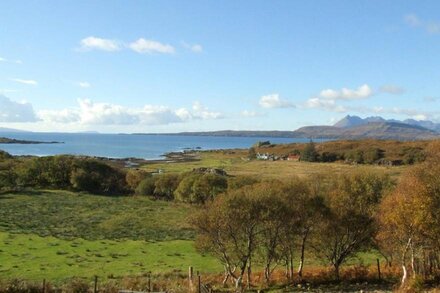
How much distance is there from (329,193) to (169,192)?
2739 inches

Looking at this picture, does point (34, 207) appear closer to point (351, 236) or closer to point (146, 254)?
point (146, 254)

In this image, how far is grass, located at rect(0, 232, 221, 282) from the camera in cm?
4238

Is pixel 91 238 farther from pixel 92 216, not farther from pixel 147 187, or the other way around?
pixel 147 187

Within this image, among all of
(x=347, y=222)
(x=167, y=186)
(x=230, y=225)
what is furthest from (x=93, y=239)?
(x=167, y=186)

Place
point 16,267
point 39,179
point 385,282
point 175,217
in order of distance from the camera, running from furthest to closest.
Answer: point 39,179 < point 175,217 < point 16,267 < point 385,282

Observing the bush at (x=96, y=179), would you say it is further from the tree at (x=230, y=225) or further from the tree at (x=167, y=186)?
the tree at (x=230, y=225)

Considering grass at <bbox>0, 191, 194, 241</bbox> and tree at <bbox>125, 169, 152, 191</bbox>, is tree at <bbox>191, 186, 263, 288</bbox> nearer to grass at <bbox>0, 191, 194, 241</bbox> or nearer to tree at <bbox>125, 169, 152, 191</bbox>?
grass at <bbox>0, 191, 194, 241</bbox>

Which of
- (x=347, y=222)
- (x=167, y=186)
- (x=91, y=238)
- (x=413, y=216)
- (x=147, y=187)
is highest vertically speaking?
(x=413, y=216)

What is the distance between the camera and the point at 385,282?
122ft

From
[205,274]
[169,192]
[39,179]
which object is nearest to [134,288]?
[205,274]

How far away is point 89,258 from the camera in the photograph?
Answer: 48875 mm

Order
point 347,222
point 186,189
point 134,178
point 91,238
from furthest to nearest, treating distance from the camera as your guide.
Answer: point 134,178, point 186,189, point 91,238, point 347,222

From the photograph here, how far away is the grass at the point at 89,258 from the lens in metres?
42.4

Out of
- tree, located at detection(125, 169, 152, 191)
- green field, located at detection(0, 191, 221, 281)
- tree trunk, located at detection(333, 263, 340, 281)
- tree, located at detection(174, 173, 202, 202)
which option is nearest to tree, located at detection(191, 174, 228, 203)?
tree, located at detection(174, 173, 202, 202)
